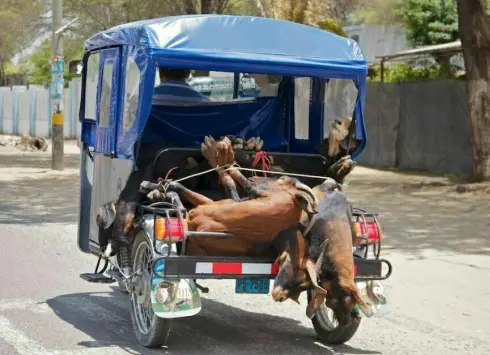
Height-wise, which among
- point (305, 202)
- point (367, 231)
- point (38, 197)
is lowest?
point (38, 197)

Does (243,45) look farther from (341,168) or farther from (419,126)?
(419,126)

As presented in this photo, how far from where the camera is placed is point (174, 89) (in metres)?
8.84

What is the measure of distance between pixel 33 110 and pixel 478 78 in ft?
91.9

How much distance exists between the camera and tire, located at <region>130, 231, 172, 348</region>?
7176 mm

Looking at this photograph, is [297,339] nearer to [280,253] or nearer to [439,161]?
[280,253]

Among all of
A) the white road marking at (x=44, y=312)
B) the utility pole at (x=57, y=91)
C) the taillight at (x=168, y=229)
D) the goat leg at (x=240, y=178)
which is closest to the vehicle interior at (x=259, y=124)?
the goat leg at (x=240, y=178)

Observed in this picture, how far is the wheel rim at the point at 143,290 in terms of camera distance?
731cm

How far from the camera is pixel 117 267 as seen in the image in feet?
27.0

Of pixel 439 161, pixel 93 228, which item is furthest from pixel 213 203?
pixel 439 161

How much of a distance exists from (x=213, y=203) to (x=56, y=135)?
54.3ft

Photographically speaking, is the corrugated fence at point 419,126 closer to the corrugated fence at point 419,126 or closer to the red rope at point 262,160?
the corrugated fence at point 419,126

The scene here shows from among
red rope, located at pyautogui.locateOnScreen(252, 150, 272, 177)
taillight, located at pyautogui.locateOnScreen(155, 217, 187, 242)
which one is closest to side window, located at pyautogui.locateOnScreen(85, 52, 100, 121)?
red rope, located at pyautogui.locateOnScreen(252, 150, 272, 177)

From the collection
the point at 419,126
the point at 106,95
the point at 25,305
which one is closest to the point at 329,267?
the point at 106,95

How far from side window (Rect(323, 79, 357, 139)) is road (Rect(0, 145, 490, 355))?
169cm
